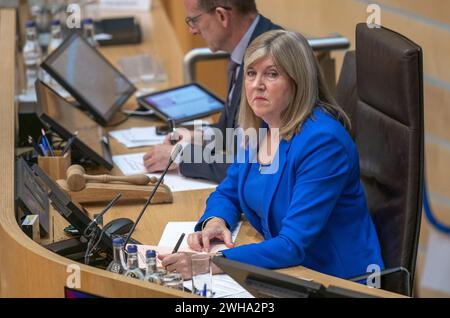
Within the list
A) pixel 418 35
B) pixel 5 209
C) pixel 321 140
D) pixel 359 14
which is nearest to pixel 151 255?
pixel 5 209

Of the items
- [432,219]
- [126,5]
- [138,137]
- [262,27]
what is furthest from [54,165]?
[126,5]

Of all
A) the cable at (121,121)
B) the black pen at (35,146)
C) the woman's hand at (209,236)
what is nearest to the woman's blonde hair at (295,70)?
the woman's hand at (209,236)

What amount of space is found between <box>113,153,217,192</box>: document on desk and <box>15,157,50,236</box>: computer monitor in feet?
2.00

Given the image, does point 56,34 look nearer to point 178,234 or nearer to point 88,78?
point 88,78

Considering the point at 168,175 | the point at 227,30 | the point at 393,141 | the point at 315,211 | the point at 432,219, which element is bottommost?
the point at 432,219

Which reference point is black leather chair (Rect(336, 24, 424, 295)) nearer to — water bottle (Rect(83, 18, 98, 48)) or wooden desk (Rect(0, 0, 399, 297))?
wooden desk (Rect(0, 0, 399, 297))

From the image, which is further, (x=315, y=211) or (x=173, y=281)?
(x=315, y=211)

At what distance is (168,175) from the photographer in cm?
350

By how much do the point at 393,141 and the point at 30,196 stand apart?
1.09 meters

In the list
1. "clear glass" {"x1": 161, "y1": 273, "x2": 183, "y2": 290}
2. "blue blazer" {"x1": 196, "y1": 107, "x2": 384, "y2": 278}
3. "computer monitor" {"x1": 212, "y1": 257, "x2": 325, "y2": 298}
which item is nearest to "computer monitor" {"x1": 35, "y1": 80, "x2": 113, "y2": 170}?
"blue blazer" {"x1": 196, "y1": 107, "x2": 384, "y2": 278}

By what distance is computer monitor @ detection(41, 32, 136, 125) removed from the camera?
12.9 ft

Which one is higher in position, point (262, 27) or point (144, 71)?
point (262, 27)

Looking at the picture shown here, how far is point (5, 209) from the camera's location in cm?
244
